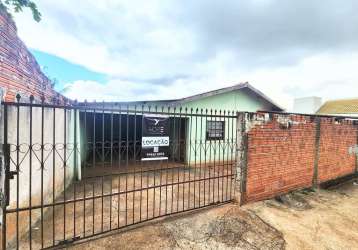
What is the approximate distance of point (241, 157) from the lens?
198 inches

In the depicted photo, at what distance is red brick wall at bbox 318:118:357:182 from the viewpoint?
7.30 metres

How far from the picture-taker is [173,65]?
21000 mm

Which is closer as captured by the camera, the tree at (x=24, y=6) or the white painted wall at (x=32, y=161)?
the tree at (x=24, y=6)

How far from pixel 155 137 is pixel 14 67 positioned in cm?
247

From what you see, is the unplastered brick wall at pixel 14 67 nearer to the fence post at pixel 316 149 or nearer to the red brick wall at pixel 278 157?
the red brick wall at pixel 278 157

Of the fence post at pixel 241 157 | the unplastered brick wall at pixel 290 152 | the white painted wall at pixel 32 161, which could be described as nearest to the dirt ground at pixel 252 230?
the fence post at pixel 241 157

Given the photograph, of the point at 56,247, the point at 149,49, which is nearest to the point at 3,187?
the point at 56,247

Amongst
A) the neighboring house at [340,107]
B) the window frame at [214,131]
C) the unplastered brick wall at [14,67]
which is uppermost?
the neighboring house at [340,107]

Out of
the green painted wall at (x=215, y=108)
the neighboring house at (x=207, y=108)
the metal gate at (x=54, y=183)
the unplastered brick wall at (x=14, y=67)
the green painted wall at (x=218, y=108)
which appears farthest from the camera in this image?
the green painted wall at (x=218, y=108)

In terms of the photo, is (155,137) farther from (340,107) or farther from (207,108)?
(340,107)

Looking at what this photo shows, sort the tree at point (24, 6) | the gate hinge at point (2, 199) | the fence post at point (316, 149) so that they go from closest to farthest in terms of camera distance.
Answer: the tree at point (24, 6) → the gate hinge at point (2, 199) → the fence post at point (316, 149)

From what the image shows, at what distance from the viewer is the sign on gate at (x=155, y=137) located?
4.08 metres

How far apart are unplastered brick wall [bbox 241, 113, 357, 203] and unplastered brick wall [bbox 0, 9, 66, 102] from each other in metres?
4.28

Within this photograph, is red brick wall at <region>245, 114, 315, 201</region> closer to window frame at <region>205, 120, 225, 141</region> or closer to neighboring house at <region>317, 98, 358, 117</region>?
window frame at <region>205, 120, 225, 141</region>
